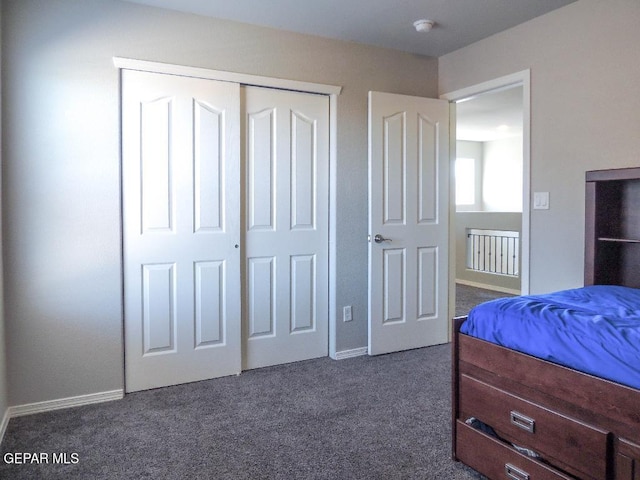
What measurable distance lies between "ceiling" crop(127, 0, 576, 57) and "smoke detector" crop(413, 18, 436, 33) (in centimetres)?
3

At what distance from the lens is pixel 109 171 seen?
8.79 feet

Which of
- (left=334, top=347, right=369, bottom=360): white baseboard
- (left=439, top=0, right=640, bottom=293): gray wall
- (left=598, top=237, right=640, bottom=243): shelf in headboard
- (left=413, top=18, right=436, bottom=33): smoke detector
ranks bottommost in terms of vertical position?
(left=334, top=347, right=369, bottom=360): white baseboard

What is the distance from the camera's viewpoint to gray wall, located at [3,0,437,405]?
2475 millimetres

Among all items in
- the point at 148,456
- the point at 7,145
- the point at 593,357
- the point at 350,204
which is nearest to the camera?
the point at 593,357

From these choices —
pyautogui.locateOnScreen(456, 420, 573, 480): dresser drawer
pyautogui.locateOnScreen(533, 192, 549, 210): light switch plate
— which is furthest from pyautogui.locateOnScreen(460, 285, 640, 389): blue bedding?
pyautogui.locateOnScreen(533, 192, 549, 210): light switch plate

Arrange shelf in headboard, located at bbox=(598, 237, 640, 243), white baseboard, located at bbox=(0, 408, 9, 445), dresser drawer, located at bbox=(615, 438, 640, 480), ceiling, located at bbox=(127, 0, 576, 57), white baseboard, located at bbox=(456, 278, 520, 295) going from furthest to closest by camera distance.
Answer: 1. white baseboard, located at bbox=(456, 278, 520, 295)
2. ceiling, located at bbox=(127, 0, 576, 57)
3. shelf in headboard, located at bbox=(598, 237, 640, 243)
4. white baseboard, located at bbox=(0, 408, 9, 445)
5. dresser drawer, located at bbox=(615, 438, 640, 480)

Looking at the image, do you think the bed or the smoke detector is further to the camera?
the smoke detector

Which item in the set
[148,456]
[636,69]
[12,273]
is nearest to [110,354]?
[12,273]

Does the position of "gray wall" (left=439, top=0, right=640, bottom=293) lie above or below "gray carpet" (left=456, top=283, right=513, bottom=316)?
above

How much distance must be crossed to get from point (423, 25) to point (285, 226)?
165 cm

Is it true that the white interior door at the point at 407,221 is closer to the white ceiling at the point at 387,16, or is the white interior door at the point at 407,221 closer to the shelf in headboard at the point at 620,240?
the white ceiling at the point at 387,16

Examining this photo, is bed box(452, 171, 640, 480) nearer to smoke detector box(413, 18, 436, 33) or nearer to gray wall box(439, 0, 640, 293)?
gray wall box(439, 0, 640, 293)

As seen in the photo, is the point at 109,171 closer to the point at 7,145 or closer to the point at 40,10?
the point at 7,145

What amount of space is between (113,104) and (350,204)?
172 cm
